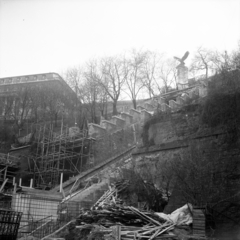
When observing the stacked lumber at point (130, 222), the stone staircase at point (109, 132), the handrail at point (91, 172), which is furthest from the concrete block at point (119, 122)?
the stacked lumber at point (130, 222)

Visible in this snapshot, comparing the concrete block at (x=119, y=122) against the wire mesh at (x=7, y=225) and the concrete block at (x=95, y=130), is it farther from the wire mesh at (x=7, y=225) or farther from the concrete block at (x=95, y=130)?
the wire mesh at (x=7, y=225)

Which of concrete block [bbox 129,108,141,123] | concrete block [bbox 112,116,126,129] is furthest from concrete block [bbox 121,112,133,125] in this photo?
concrete block [bbox 112,116,126,129]

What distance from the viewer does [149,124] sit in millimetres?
22016

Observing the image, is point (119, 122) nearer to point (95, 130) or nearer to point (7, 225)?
point (95, 130)

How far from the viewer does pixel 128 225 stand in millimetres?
12406

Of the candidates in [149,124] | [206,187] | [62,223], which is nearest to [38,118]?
[149,124]

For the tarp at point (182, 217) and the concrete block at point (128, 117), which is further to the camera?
the concrete block at point (128, 117)

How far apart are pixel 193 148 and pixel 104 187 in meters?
5.48

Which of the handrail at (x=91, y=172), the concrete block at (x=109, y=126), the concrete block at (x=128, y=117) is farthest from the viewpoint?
the concrete block at (x=128, y=117)

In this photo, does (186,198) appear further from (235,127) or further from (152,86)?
(152,86)

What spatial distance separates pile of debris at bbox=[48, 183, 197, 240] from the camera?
1154 cm

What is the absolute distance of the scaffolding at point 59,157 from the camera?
28453 millimetres

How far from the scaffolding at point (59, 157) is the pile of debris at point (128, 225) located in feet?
48.5

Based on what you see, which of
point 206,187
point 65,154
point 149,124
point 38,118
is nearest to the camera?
point 206,187
